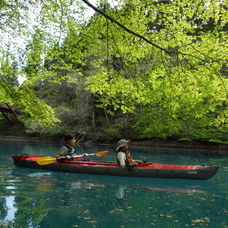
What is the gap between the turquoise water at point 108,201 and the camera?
484 cm

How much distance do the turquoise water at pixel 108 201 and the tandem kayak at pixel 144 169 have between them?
187 mm

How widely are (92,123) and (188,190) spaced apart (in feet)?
66.0

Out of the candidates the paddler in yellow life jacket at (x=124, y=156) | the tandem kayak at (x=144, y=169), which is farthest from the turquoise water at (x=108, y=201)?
the paddler in yellow life jacket at (x=124, y=156)

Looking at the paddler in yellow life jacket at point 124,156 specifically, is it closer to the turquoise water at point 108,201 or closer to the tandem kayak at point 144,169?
the tandem kayak at point 144,169

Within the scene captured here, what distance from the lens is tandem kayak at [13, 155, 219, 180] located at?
8.45 m

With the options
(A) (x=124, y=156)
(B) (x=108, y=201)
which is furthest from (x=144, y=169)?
(B) (x=108, y=201)

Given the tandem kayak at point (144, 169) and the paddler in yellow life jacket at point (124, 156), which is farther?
the paddler in yellow life jacket at point (124, 156)

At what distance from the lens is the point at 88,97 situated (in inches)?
976

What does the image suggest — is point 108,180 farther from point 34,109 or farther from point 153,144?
point 153,144

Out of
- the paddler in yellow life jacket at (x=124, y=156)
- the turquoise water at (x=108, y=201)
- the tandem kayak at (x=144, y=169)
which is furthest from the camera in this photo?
the paddler in yellow life jacket at (x=124, y=156)

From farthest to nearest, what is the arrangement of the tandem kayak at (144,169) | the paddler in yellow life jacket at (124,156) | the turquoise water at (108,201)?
the paddler in yellow life jacket at (124,156) → the tandem kayak at (144,169) → the turquoise water at (108,201)

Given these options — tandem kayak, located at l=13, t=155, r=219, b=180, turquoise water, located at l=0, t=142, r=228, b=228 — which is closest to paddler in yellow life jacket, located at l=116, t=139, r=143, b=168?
tandem kayak, located at l=13, t=155, r=219, b=180

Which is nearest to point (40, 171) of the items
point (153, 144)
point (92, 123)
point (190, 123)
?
point (190, 123)

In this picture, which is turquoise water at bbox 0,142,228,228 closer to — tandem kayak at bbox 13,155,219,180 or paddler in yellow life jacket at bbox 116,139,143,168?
tandem kayak at bbox 13,155,219,180
